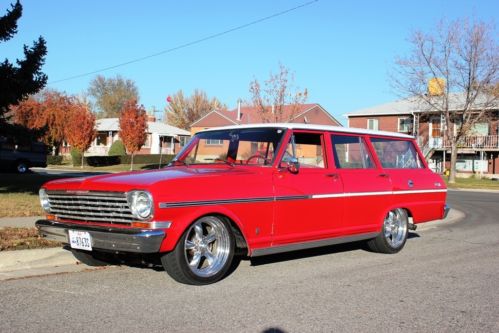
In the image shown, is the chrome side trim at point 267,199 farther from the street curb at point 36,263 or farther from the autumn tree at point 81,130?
the autumn tree at point 81,130

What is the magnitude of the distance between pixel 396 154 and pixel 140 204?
467cm

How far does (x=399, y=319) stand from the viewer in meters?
4.78

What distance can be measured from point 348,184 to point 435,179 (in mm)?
2466

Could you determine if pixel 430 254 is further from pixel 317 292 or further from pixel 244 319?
pixel 244 319

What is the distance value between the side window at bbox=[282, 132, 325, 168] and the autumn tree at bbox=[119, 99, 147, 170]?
127 feet

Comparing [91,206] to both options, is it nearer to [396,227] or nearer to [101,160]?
[396,227]

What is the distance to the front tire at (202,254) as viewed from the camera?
5535 millimetres

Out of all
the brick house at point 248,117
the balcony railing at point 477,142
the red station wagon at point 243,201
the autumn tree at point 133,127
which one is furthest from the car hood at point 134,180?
the brick house at point 248,117

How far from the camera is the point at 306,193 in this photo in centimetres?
664

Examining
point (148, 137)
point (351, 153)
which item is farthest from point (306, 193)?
point (148, 137)

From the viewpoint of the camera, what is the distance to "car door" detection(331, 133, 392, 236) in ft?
24.0

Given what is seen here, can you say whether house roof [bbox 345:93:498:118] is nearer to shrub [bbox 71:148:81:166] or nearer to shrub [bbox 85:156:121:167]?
shrub [bbox 85:156:121:167]

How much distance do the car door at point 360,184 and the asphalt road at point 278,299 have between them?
559 mm

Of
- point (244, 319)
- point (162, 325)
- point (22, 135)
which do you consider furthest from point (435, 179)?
point (22, 135)
